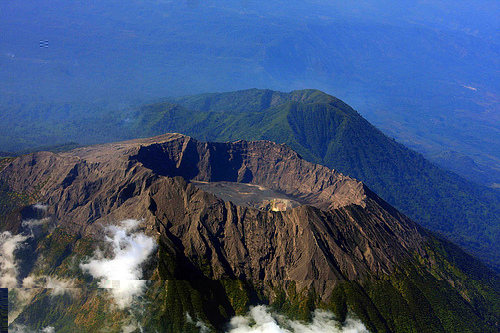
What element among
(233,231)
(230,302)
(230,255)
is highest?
(233,231)

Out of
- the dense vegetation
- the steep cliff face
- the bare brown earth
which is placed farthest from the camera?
the bare brown earth

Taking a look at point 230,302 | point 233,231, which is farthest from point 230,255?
point 230,302

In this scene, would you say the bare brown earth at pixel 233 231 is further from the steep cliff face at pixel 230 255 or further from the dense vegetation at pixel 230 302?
the dense vegetation at pixel 230 302

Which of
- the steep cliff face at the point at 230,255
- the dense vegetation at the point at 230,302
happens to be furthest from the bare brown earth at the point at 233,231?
the dense vegetation at the point at 230,302

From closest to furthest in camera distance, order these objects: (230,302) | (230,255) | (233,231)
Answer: (230,302) < (230,255) < (233,231)

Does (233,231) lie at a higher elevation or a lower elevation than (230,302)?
higher

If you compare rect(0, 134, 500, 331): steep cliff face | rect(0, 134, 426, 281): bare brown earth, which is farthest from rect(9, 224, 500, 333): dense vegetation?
rect(0, 134, 426, 281): bare brown earth

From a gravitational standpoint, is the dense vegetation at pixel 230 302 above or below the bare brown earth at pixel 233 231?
below

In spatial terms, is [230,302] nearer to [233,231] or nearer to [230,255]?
[230,255]

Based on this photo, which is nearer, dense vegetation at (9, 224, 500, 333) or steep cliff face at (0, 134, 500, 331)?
dense vegetation at (9, 224, 500, 333)

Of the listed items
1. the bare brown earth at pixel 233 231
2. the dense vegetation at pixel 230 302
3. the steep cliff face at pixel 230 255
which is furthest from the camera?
the bare brown earth at pixel 233 231

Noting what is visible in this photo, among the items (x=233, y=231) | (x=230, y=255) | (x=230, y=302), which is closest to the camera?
(x=230, y=302)

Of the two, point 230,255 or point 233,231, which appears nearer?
point 230,255

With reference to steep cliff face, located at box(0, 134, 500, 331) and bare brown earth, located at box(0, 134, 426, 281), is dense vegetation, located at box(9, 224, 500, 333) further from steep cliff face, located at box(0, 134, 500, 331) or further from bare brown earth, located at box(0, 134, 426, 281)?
bare brown earth, located at box(0, 134, 426, 281)
